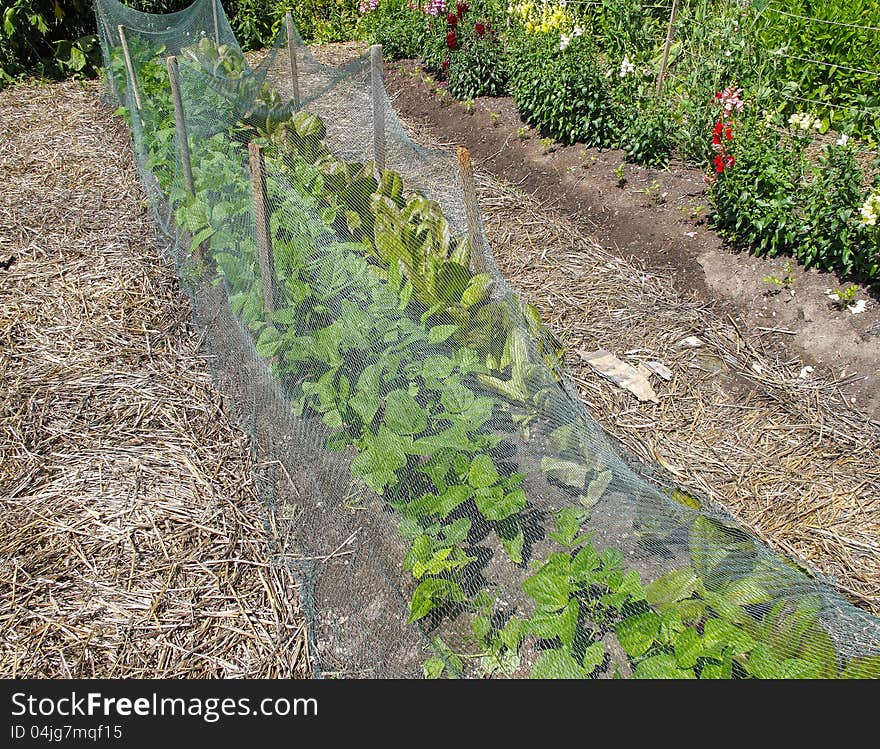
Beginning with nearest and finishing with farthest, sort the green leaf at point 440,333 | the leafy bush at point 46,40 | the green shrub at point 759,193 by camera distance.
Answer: the green leaf at point 440,333
the green shrub at point 759,193
the leafy bush at point 46,40

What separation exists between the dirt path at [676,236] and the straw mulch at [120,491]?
9.11ft

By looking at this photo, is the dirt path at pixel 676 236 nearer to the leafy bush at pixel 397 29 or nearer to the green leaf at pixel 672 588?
the leafy bush at pixel 397 29

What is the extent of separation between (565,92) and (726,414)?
3.29 metres

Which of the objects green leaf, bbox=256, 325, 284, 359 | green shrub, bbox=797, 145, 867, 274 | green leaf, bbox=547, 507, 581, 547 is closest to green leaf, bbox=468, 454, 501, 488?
green leaf, bbox=547, 507, 581, 547

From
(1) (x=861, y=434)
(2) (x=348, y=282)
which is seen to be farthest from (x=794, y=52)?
(2) (x=348, y=282)

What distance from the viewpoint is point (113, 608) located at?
2.45 meters

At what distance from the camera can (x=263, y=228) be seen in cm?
312

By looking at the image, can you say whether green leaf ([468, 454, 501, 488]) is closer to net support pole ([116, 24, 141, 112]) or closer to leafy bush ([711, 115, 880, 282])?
leafy bush ([711, 115, 880, 282])

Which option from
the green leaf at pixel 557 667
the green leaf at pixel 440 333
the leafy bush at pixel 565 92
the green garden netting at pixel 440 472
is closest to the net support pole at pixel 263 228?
the green garden netting at pixel 440 472

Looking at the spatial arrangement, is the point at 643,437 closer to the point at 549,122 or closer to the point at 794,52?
the point at 549,122

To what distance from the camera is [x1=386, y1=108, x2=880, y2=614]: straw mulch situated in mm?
2855

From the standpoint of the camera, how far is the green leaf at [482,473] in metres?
2.13

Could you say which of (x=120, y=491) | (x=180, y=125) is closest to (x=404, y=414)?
(x=120, y=491)

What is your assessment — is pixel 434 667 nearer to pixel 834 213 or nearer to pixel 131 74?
pixel 834 213
